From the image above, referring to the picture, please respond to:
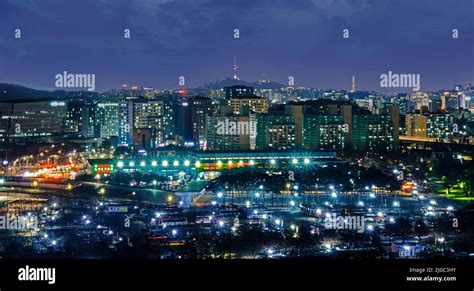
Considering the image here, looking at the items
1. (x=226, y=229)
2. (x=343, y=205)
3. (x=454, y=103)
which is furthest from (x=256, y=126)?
(x=454, y=103)

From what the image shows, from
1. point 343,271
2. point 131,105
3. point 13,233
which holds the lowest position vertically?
point 13,233

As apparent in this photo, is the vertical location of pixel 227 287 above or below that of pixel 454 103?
below

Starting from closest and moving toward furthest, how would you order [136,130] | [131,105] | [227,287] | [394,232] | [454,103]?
1. [227,287]
2. [394,232]
3. [136,130]
4. [131,105]
5. [454,103]

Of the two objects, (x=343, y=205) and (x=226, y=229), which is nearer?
(x=226, y=229)

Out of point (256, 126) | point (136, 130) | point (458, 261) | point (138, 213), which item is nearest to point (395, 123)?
point (256, 126)

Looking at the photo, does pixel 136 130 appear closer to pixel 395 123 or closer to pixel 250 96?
pixel 250 96

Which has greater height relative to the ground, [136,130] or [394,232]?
[136,130]

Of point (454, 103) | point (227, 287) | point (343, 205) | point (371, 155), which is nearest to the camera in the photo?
point (227, 287)

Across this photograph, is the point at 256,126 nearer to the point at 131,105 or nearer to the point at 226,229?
the point at 131,105

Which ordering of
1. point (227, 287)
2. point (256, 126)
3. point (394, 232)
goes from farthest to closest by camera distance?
point (256, 126) → point (394, 232) → point (227, 287)
